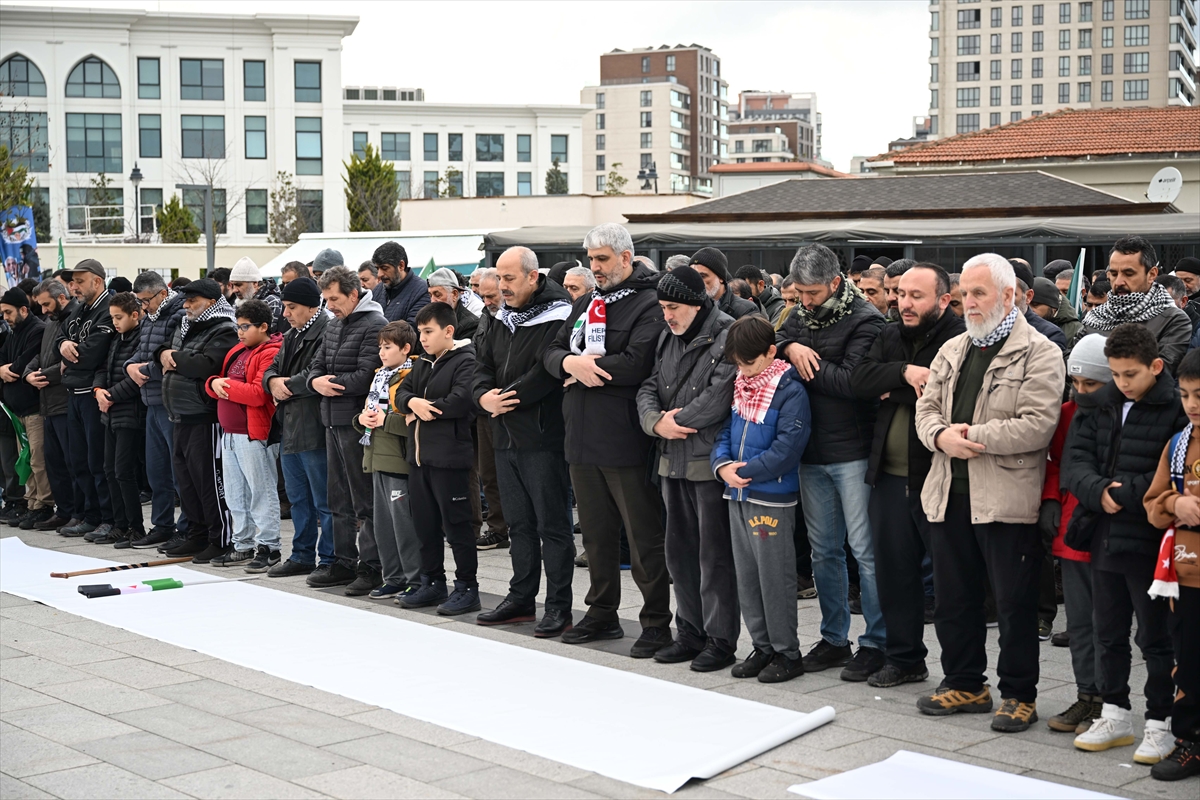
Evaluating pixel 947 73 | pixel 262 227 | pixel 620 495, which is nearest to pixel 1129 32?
pixel 947 73

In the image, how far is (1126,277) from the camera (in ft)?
23.1

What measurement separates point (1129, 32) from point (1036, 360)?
443 ft

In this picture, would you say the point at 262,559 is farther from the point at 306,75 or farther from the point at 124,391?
the point at 306,75

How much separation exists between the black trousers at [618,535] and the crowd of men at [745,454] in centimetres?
2

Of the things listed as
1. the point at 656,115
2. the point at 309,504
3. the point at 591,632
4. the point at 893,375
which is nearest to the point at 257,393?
the point at 309,504

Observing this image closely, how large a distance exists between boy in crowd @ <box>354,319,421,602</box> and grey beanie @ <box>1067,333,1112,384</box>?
461cm

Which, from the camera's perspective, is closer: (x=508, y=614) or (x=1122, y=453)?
(x=1122, y=453)

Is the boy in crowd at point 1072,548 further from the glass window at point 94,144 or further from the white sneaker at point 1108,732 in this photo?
the glass window at point 94,144

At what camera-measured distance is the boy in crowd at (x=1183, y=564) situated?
530 centimetres

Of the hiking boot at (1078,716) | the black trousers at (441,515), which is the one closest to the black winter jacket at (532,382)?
the black trousers at (441,515)

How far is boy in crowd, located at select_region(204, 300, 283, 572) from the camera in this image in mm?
10523

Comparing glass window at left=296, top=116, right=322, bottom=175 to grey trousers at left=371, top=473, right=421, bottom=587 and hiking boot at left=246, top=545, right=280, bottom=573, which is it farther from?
grey trousers at left=371, top=473, right=421, bottom=587

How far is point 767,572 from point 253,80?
80458 mm

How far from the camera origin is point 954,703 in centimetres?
630
